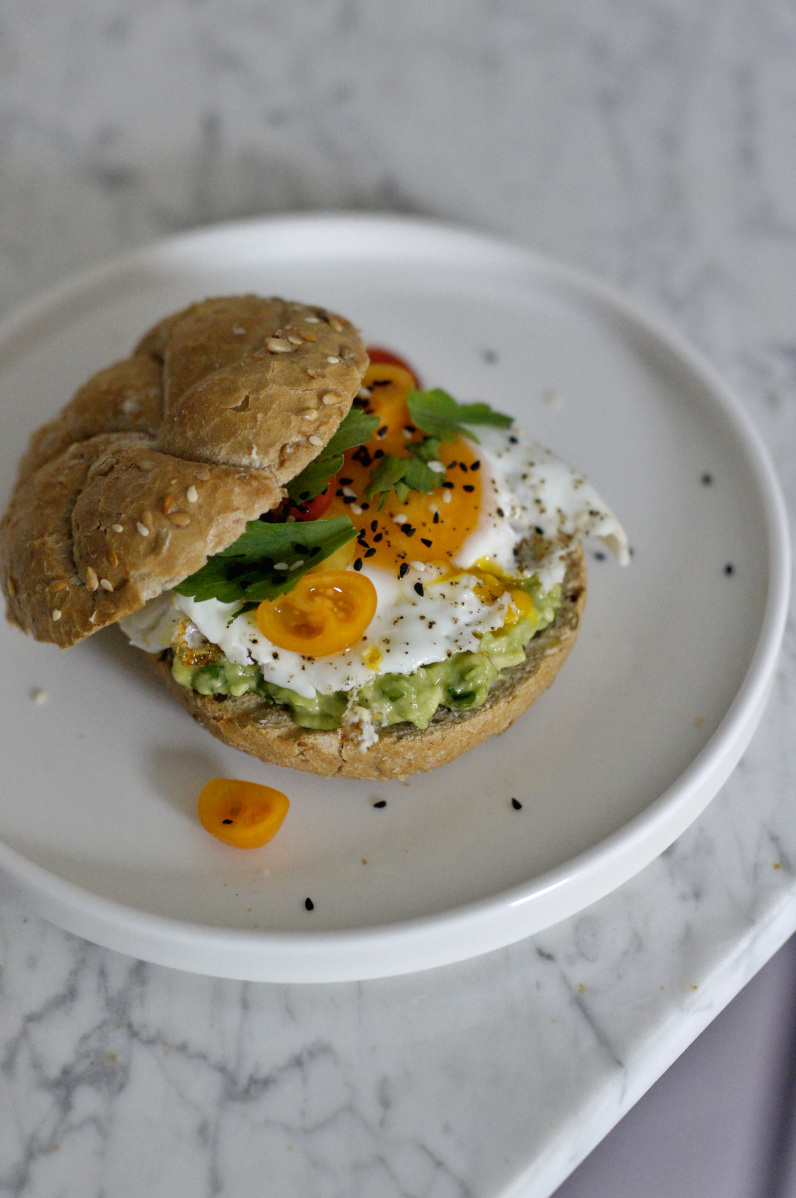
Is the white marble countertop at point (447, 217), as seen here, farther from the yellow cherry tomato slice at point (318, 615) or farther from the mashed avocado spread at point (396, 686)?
the yellow cherry tomato slice at point (318, 615)

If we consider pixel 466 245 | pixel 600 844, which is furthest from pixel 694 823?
pixel 466 245

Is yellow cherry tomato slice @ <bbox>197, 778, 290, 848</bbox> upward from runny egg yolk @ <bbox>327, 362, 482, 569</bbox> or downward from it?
downward

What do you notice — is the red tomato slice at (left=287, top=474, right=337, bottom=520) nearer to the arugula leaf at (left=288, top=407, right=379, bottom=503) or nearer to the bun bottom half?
the arugula leaf at (left=288, top=407, right=379, bottom=503)

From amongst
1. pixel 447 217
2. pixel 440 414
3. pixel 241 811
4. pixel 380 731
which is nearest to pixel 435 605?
pixel 380 731

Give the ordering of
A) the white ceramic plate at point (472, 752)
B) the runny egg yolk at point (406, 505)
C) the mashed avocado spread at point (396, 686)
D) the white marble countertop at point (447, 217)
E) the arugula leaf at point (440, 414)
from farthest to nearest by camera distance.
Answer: the arugula leaf at point (440, 414) < the runny egg yolk at point (406, 505) < the mashed avocado spread at point (396, 686) < the white ceramic plate at point (472, 752) < the white marble countertop at point (447, 217)

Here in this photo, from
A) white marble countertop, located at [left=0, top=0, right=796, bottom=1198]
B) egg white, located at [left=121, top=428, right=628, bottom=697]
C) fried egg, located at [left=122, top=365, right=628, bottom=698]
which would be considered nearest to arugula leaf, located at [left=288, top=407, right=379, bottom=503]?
fried egg, located at [left=122, top=365, right=628, bottom=698]

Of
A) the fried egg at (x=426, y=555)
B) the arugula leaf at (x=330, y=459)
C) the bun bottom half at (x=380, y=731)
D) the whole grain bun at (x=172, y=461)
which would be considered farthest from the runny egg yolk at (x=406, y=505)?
the bun bottom half at (x=380, y=731)

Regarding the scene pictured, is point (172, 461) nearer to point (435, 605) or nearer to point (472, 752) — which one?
point (435, 605)

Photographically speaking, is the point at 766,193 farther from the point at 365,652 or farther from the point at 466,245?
the point at 365,652
